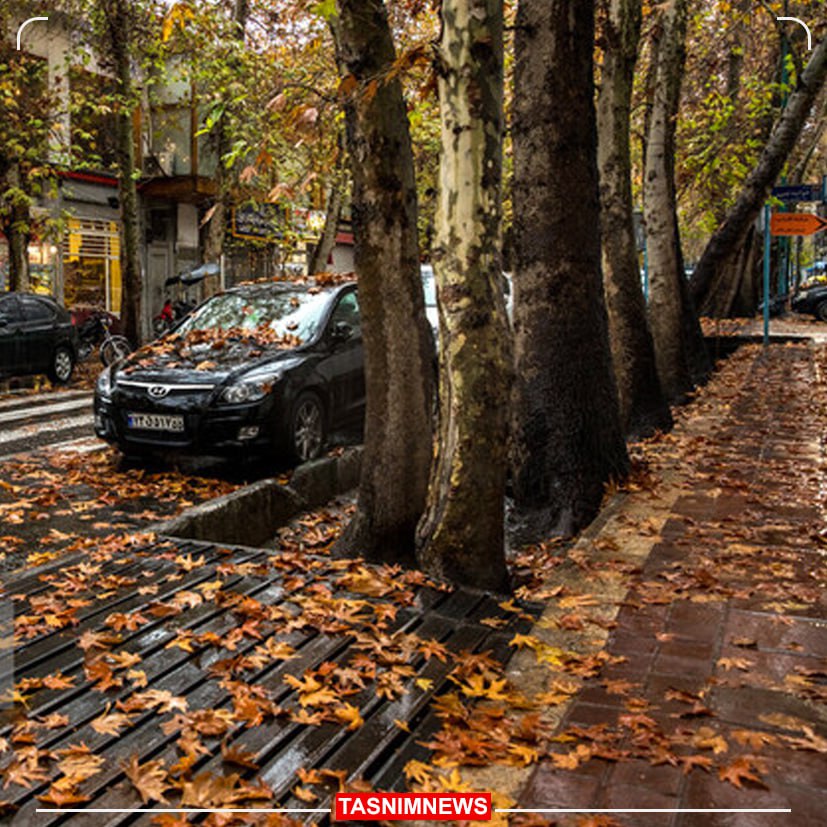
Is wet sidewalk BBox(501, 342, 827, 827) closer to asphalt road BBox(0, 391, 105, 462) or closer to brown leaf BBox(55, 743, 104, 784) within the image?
brown leaf BBox(55, 743, 104, 784)

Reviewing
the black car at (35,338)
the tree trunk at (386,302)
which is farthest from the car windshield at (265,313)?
the black car at (35,338)

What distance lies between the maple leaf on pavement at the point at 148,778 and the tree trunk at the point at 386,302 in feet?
8.61

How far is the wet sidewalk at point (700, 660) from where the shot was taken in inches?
120

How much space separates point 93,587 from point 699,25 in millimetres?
15784

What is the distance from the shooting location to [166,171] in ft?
92.0

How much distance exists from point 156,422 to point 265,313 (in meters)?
1.86

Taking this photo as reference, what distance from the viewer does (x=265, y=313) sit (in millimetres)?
9656

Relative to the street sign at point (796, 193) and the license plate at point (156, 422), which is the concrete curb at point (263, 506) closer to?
the license plate at point (156, 422)

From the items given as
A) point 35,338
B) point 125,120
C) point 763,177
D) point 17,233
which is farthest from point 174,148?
point 763,177

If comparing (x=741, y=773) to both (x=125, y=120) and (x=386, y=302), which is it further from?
(x=125, y=120)

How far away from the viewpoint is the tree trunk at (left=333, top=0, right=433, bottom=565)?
542 centimetres

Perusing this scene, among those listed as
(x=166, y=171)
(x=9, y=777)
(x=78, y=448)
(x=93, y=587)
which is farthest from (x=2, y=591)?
(x=166, y=171)

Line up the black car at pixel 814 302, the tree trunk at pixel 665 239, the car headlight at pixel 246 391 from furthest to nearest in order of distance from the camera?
the black car at pixel 814 302, the tree trunk at pixel 665 239, the car headlight at pixel 246 391

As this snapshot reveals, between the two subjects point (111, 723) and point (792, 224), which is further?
point (792, 224)
